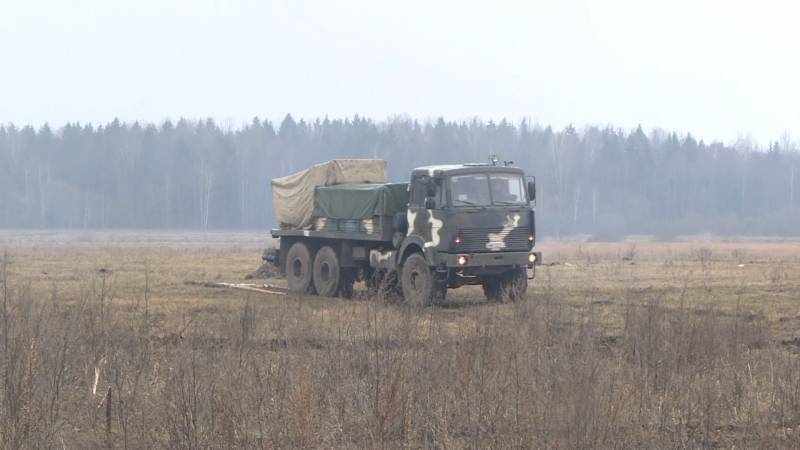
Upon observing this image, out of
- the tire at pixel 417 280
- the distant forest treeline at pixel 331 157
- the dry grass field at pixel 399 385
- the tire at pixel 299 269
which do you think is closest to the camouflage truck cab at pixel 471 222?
the tire at pixel 417 280

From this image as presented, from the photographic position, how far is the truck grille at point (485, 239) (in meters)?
21.4

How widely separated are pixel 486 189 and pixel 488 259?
1.31m

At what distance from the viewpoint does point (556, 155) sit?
11619 centimetres

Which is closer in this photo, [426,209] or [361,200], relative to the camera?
[426,209]

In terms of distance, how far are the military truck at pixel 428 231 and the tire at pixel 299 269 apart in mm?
424

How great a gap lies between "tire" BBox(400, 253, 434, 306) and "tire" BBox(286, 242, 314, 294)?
12.4ft

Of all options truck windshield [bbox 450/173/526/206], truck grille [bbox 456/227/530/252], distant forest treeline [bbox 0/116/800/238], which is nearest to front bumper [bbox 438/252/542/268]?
truck grille [bbox 456/227/530/252]

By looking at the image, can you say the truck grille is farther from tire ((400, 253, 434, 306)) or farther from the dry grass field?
the dry grass field

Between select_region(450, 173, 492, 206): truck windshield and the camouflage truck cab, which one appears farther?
select_region(450, 173, 492, 206): truck windshield

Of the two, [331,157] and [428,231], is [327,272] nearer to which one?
[428,231]

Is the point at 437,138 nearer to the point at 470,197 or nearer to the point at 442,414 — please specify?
the point at 470,197

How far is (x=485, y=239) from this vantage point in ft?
70.7

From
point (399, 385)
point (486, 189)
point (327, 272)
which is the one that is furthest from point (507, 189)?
point (399, 385)

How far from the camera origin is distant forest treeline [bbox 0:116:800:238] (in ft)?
339
